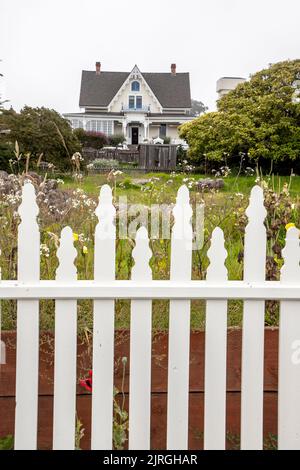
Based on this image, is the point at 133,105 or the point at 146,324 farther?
the point at 133,105

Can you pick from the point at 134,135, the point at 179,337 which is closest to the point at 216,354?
the point at 179,337

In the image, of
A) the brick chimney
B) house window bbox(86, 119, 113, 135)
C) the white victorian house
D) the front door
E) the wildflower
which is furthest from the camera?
the front door

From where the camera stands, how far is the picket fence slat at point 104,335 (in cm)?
168

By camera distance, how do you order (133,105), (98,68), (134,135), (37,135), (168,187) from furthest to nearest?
(134,135)
(98,68)
(133,105)
(37,135)
(168,187)

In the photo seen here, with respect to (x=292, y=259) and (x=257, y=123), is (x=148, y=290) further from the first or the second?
(x=257, y=123)

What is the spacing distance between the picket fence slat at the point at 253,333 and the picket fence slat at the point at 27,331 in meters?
0.65

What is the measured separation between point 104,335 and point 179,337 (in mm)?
233

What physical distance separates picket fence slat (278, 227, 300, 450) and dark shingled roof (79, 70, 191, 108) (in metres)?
27.3

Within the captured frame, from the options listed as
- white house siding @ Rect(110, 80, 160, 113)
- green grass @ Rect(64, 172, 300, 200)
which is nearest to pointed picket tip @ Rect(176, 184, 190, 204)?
green grass @ Rect(64, 172, 300, 200)

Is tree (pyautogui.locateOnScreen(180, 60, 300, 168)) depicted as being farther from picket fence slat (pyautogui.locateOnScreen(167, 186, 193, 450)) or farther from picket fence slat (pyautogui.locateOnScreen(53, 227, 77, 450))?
picket fence slat (pyautogui.locateOnScreen(53, 227, 77, 450))

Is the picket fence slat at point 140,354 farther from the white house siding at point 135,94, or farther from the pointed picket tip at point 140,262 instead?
the white house siding at point 135,94

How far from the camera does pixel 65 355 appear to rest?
5.62ft

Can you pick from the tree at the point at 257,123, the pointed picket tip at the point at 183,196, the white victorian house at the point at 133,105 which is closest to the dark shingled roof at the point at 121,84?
the white victorian house at the point at 133,105

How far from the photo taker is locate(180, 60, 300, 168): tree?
1286cm
